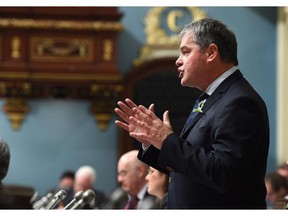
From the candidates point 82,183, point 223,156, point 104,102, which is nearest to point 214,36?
point 223,156

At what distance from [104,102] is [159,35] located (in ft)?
4.14

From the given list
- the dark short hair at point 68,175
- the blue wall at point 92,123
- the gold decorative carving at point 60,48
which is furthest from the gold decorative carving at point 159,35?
the dark short hair at point 68,175

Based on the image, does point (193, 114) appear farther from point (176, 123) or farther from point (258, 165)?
point (176, 123)

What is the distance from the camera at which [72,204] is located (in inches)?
142

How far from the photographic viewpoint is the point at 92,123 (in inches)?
455

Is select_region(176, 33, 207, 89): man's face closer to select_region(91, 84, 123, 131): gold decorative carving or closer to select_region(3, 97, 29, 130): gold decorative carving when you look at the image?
select_region(91, 84, 123, 131): gold decorative carving

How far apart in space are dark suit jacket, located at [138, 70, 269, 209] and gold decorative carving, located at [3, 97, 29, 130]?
8319mm

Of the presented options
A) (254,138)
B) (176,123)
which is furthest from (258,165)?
(176,123)

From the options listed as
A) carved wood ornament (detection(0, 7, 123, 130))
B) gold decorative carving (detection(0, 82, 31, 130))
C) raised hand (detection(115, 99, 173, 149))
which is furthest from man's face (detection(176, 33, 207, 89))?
gold decorative carving (detection(0, 82, 31, 130))

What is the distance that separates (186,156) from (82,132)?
847 cm

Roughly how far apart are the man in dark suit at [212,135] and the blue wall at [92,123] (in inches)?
320

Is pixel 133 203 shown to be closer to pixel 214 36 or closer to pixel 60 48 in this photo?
pixel 214 36

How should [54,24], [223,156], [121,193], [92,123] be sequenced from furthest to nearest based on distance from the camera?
[92,123], [54,24], [121,193], [223,156]
